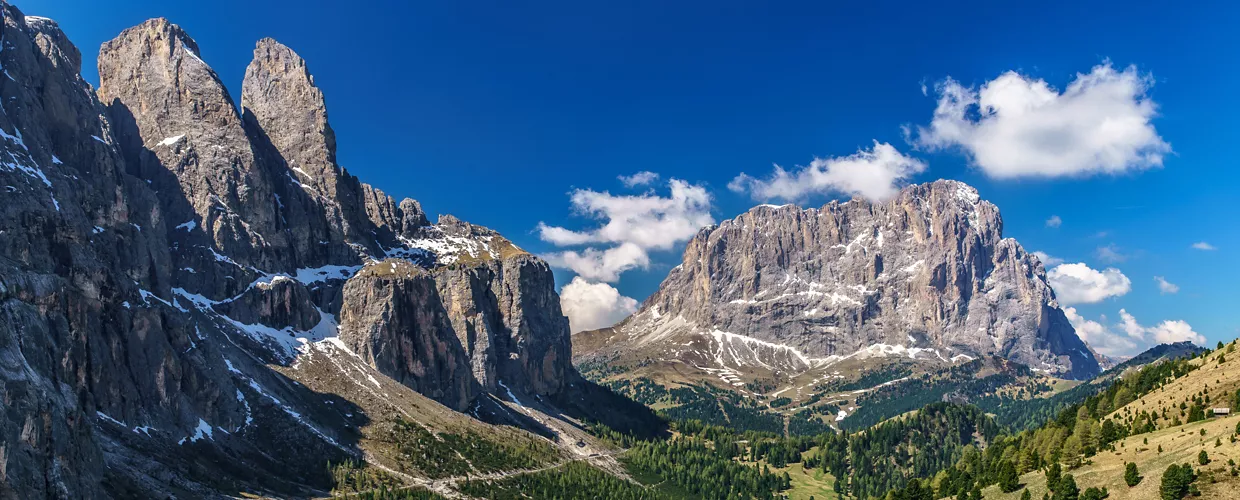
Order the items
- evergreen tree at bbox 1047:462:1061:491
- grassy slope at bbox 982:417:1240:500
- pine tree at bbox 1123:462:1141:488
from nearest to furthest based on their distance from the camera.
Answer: grassy slope at bbox 982:417:1240:500 < pine tree at bbox 1123:462:1141:488 < evergreen tree at bbox 1047:462:1061:491

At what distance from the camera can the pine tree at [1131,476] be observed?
86.4 metres

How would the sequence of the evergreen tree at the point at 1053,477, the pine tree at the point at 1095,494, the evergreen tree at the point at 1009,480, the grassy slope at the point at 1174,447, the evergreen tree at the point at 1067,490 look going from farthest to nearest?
the evergreen tree at the point at 1009,480 < the evergreen tree at the point at 1053,477 < the evergreen tree at the point at 1067,490 < the pine tree at the point at 1095,494 < the grassy slope at the point at 1174,447

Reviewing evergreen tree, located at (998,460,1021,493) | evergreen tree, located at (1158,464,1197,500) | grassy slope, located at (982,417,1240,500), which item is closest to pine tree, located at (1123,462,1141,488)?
grassy slope, located at (982,417,1240,500)

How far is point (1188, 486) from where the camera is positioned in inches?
3118

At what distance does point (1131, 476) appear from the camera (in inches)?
3403

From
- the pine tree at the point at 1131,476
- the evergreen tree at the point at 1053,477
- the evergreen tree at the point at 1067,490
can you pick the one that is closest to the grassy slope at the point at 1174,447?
the pine tree at the point at 1131,476

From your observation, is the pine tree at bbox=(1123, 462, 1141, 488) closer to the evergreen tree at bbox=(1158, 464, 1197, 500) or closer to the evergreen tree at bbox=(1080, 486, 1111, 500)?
the evergreen tree at bbox=(1080, 486, 1111, 500)

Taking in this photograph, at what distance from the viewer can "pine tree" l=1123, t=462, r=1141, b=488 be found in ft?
283

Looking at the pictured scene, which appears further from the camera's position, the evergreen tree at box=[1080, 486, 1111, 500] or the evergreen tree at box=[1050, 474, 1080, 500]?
the evergreen tree at box=[1050, 474, 1080, 500]

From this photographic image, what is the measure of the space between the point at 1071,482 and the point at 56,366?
526 feet

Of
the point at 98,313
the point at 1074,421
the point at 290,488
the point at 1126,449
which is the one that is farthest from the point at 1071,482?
the point at 98,313

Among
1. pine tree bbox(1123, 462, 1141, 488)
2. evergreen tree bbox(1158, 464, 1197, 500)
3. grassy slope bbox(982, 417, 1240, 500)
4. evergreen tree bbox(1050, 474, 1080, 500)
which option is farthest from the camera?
evergreen tree bbox(1050, 474, 1080, 500)

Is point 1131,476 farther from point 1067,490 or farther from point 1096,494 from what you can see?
point 1067,490

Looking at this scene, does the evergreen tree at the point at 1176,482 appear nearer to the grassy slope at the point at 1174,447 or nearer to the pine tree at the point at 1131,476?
the grassy slope at the point at 1174,447
